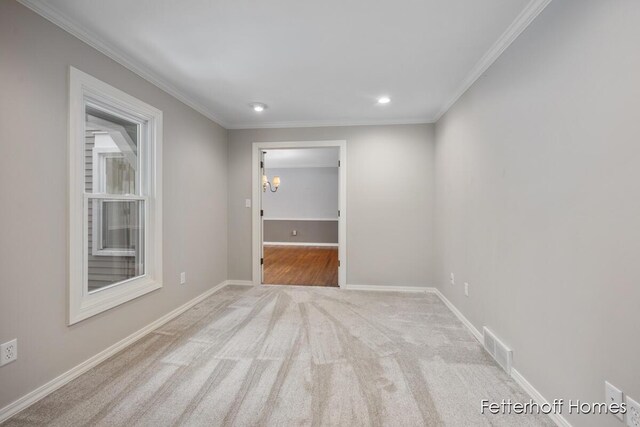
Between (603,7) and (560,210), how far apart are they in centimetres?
94

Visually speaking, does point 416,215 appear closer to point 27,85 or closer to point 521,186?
point 521,186

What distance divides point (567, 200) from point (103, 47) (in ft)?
10.5

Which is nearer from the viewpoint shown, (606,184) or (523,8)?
(606,184)

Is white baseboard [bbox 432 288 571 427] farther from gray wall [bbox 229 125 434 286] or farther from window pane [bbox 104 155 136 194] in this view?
window pane [bbox 104 155 136 194]

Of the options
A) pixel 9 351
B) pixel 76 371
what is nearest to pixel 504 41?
pixel 9 351

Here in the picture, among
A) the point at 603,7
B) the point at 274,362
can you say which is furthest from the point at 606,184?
the point at 274,362

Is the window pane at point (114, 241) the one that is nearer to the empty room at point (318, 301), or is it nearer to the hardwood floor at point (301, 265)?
the empty room at point (318, 301)

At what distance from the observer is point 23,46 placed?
5.36 ft

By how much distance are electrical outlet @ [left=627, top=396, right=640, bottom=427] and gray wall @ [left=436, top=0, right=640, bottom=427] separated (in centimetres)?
4

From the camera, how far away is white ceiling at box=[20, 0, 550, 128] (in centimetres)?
176

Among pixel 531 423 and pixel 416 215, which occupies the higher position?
pixel 416 215

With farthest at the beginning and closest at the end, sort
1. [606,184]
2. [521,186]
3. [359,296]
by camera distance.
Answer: [359,296] < [521,186] < [606,184]

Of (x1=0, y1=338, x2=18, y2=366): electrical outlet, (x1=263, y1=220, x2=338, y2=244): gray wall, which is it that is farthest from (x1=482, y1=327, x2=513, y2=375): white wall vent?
(x1=263, y1=220, x2=338, y2=244): gray wall

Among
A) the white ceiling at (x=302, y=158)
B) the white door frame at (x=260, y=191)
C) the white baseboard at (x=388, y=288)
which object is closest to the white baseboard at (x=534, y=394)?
the white baseboard at (x=388, y=288)
